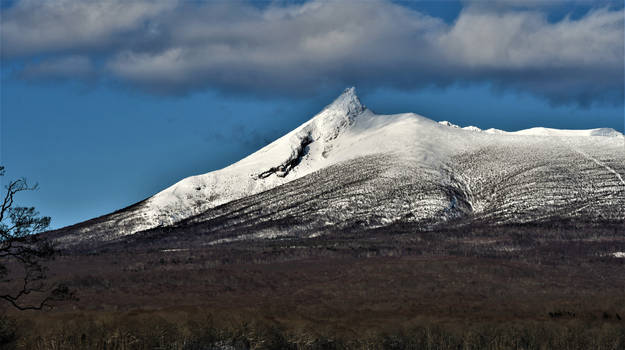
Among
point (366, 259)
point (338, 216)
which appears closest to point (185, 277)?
point (366, 259)

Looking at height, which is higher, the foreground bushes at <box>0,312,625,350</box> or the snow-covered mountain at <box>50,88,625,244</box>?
the snow-covered mountain at <box>50,88,625,244</box>

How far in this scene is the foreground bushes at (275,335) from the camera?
170ft

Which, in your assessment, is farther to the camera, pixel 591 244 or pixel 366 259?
pixel 591 244

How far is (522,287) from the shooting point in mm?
85625

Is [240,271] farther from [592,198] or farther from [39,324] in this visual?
[592,198]

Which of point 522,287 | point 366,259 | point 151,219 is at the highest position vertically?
point 151,219

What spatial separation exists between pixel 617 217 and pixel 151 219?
98.2 m

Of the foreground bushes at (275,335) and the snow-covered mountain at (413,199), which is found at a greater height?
the snow-covered mountain at (413,199)

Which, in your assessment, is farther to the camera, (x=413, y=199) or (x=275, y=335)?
(x=413, y=199)

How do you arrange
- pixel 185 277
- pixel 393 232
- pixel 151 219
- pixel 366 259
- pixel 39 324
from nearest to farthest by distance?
pixel 39 324 < pixel 185 277 < pixel 366 259 < pixel 393 232 < pixel 151 219

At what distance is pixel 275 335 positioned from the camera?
178 ft

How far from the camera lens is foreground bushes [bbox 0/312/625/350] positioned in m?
51.9

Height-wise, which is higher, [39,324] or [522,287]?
[39,324]

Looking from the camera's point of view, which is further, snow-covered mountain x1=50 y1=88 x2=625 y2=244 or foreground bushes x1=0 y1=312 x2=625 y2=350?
snow-covered mountain x1=50 y1=88 x2=625 y2=244
